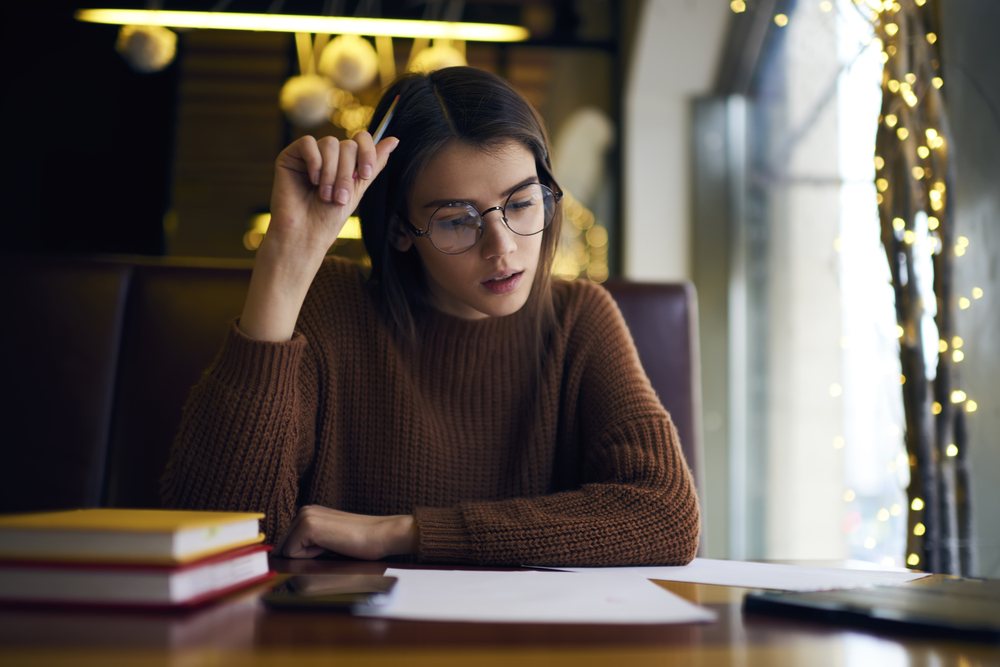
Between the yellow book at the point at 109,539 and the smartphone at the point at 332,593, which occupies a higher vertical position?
the yellow book at the point at 109,539

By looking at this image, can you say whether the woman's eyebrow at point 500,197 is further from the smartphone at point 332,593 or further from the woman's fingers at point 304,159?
the smartphone at point 332,593

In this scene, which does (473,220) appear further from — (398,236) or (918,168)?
(918,168)

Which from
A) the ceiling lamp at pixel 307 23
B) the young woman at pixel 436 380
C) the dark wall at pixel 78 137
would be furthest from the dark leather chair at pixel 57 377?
the dark wall at pixel 78 137

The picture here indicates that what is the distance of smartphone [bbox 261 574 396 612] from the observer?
1.90 feet

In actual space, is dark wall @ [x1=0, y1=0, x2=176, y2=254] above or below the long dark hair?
above

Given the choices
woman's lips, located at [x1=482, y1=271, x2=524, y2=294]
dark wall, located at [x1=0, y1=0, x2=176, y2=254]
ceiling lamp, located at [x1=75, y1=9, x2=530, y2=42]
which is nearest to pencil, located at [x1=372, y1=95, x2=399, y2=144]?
woman's lips, located at [x1=482, y1=271, x2=524, y2=294]

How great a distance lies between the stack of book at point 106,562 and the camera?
0.56m

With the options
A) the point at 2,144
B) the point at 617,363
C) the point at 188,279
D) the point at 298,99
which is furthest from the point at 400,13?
the point at 617,363

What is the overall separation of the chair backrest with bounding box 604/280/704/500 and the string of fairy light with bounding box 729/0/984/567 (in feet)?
1.21

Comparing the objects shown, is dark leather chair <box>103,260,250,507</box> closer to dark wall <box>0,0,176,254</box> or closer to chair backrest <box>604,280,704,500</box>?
chair backrest <box>604,280,704,500</box>

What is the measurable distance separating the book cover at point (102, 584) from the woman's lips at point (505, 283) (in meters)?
0.66

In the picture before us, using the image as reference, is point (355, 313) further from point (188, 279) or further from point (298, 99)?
point (298, 99)

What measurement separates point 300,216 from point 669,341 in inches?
28.9

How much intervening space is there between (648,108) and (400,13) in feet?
3.72
